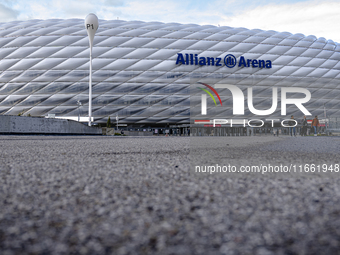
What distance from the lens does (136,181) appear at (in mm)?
1793

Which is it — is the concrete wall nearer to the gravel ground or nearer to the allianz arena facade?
the gravel ground

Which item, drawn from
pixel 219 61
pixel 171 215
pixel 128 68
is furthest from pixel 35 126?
pixel 219 61

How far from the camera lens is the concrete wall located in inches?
447

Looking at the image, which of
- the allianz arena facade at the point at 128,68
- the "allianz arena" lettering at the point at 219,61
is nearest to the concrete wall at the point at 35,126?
the allianz arena facade at the point at 128,68

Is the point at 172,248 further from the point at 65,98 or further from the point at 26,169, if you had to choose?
the point at 65,98

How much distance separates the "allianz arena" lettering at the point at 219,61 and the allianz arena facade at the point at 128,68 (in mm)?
95

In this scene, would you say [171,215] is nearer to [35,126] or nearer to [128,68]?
[35,126]

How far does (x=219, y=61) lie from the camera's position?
1115 inches

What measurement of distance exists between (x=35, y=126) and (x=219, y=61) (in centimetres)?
2019

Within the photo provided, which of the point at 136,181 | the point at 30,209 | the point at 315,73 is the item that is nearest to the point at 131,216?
the point at 30,209

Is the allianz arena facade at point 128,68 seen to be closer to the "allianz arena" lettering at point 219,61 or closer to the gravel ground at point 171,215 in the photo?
the "allianz arena" lettering at point 219,61

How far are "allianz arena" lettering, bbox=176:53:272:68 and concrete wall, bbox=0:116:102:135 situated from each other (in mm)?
14678

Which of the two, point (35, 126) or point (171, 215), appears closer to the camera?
point (171, 215)

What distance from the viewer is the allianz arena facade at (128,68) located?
2600 centimetres
